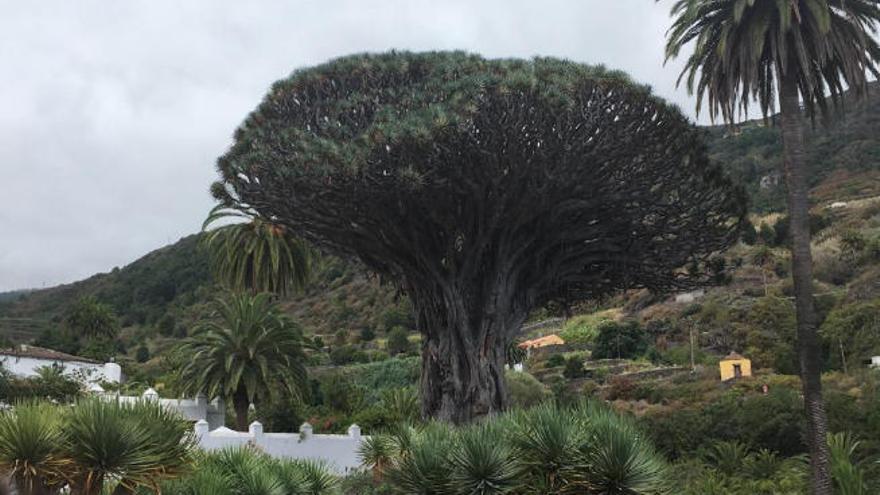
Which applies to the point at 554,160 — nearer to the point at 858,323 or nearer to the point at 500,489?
the point at 500,489

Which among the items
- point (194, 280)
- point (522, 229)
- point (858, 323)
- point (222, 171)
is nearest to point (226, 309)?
point (222, 171)

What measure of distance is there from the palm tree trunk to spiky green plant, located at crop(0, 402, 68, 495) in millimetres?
13151

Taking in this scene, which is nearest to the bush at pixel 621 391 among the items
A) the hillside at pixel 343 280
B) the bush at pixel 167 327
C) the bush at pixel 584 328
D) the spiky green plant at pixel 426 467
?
the bush at pixel 584 328

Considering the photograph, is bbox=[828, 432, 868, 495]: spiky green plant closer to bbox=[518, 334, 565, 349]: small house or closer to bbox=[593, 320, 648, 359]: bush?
bbox=[593, 320, 648, 359]: bush

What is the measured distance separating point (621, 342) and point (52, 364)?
38.0m

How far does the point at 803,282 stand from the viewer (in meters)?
18.1

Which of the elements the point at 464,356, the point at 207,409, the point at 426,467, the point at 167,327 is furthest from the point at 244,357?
the point at 167,327

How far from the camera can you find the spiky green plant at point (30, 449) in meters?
9.77

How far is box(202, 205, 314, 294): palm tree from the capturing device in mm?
46250

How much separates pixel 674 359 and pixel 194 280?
64566 mm

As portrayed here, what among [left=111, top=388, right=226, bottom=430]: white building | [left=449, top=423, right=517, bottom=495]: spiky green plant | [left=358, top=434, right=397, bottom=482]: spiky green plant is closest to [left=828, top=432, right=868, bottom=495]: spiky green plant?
[left=449, top=423, right=517, bottom=495]: spiky green plant

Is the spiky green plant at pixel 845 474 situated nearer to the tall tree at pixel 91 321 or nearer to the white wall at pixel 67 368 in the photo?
the white wall at pixel 67 368

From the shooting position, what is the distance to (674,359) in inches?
2363

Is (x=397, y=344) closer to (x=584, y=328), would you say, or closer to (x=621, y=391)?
(x=584, y=328)
